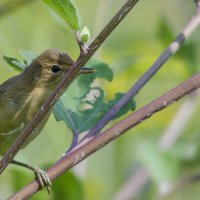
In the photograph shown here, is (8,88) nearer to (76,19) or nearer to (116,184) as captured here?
(116,184)

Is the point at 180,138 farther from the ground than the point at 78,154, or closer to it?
closer to it

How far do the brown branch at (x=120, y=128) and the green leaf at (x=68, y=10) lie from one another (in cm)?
36

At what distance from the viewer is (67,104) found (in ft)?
10.0

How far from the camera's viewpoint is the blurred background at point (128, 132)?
11.5ft

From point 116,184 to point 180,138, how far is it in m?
0.52

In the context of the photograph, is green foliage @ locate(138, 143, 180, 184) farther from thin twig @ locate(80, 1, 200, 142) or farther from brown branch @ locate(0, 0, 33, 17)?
brown branch @ locate(0, 0, 33, 17)

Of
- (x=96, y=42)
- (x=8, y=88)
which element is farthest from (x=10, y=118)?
(x=96, y=42)

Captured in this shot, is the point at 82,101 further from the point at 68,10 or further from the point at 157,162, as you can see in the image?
the point at 68,10

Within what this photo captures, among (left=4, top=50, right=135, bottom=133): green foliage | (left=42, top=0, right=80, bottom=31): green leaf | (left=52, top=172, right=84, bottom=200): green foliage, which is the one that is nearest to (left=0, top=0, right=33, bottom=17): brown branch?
(left=4, top=50, right=135, bottom=133): green foliage

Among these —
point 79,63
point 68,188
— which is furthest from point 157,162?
point 79,63

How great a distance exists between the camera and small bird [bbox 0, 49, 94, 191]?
3375 mm

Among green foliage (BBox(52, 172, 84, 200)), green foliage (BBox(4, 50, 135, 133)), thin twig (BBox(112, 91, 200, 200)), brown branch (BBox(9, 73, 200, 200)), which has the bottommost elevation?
green foliage (BBox(52, 172, 84, 200))

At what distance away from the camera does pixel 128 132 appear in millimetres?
4473

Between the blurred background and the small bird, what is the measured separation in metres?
0.15
